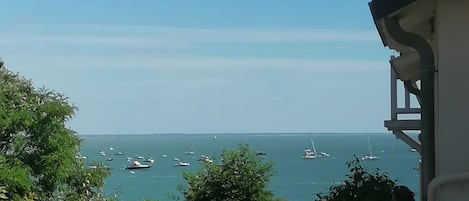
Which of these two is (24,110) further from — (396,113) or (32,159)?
(396,113)

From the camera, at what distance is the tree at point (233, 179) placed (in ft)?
39.4

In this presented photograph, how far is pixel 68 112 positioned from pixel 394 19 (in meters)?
8.21

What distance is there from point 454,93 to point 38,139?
8.31m

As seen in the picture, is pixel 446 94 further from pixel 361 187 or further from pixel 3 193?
pixel 3 193

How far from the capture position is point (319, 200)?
914 cm

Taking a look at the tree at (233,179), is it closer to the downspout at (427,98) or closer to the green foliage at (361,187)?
the green foliage at (361,187)

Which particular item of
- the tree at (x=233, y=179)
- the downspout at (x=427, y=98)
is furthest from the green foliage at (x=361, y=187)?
the downspout at (x=427, y=98)

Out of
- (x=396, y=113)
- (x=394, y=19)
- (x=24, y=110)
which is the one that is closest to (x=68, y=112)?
(x=24, y=110)

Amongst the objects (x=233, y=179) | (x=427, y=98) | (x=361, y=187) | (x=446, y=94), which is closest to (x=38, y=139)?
(x=233, y=179)

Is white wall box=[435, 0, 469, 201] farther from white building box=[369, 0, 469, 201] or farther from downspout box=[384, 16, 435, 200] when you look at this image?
downspout box=[384, 16, 435, 200]

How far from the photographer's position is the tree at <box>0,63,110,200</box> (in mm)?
10422

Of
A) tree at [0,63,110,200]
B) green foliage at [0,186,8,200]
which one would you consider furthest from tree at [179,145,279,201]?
green foliage at [0,186,8,200]

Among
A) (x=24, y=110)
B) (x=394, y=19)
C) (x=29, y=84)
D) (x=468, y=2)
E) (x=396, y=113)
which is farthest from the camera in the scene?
(x=29, y=84)

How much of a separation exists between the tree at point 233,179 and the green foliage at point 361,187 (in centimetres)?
305
